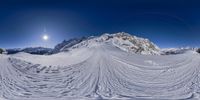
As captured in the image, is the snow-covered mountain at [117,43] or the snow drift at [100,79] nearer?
the snow drift at [100,79]

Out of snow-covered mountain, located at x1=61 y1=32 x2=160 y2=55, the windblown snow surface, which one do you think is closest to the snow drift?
the windblown snow surface

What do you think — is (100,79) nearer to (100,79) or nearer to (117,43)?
(100,79)

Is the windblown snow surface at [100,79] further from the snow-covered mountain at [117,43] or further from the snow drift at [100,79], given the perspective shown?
the snow-covered mountain at [117,43]

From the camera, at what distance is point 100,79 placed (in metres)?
14.6

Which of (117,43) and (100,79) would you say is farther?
(117,43)

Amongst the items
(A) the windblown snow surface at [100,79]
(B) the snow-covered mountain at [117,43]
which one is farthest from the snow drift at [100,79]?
(B) the snow-covered mountain at [117,43]

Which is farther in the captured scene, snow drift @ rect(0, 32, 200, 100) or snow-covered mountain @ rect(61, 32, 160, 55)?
snow-covered mountain @ rect(61, 32, 160, 55)

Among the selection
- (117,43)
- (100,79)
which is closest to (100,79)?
(100,79)

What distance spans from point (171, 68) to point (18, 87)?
10.5 m

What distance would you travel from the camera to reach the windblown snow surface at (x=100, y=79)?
11650 millimetres

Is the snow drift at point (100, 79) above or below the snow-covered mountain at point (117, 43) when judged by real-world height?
below

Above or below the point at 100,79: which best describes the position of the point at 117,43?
above

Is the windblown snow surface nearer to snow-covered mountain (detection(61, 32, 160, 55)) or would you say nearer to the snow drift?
the snow drift

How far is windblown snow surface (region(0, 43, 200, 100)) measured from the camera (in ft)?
38.2
